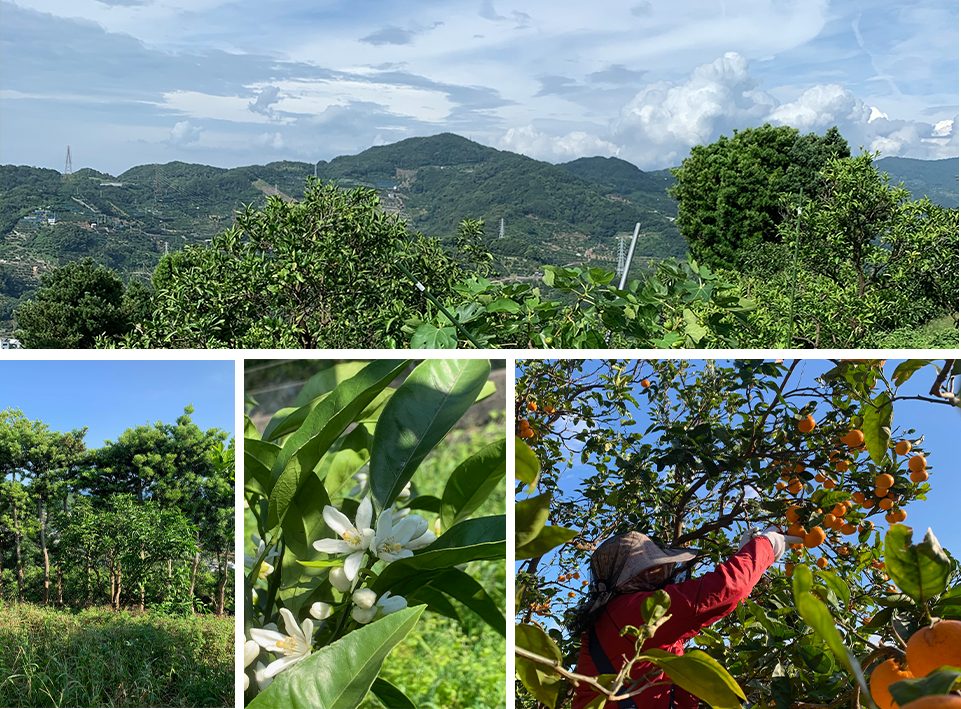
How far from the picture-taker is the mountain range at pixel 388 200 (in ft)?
23.4

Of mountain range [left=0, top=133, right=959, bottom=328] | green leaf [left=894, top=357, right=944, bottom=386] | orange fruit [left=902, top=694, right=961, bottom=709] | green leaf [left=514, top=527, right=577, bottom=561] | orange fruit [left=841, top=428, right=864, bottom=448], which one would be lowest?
green leaf [left=514, top=527, right=577, bottom=561]

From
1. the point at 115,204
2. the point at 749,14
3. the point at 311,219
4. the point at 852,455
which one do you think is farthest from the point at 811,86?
the point at 852,455

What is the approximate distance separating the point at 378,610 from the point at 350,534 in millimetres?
118

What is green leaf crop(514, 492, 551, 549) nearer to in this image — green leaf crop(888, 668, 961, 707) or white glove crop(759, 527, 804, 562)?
white glove crop(759, 527, 804, 562)

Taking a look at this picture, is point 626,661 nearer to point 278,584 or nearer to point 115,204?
point 278,584

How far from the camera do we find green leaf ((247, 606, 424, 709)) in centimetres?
93

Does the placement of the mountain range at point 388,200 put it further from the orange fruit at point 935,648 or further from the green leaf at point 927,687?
the green leaf at point 927,687

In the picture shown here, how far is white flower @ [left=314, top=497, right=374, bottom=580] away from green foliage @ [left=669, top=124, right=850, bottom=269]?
11773 millimetres

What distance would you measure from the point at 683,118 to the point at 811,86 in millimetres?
1984

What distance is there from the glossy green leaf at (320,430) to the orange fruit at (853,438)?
72cm

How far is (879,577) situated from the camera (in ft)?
3.83

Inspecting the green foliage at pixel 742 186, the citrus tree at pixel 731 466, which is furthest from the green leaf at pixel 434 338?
the green foliage at pixel 742 186

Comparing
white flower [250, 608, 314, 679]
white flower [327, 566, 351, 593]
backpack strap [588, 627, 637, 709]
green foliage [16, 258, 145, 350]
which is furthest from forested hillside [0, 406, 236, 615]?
green foliage [16, 258, 145, 350]

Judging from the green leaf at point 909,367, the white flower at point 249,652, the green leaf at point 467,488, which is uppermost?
the green leaf at point 909,367
